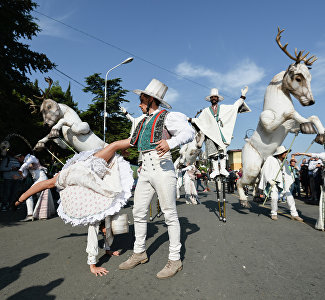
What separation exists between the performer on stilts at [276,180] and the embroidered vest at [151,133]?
400cm

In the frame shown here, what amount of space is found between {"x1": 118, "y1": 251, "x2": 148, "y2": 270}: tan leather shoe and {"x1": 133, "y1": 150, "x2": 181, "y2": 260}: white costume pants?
6 cm

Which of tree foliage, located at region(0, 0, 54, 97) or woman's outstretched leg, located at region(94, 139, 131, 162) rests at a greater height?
tree foliage, located at region(0, 0, 54, 97)

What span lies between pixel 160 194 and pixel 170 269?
89 cm

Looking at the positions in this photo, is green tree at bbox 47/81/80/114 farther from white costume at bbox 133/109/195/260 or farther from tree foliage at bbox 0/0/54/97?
white costume at bbox 133/109/195/260

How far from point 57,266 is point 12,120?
31.8 feet

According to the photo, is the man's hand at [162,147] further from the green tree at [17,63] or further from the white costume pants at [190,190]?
the green tree at [17,63]

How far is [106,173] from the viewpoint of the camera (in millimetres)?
3334

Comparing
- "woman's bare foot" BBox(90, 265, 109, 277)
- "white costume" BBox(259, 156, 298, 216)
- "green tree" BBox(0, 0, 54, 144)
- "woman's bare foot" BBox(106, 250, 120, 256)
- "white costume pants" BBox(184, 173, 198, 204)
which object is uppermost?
"green tree" BBox(0, 0, 54, 144)

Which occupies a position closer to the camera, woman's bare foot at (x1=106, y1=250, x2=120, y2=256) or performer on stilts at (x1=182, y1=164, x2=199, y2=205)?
woman's bare foot at (x1=106, y1=250, x2=120, y2=256)

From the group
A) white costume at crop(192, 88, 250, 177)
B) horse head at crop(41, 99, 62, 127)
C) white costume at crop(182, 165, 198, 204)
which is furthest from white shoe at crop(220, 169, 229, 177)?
horse head at crop(41, 99, 62, 127)

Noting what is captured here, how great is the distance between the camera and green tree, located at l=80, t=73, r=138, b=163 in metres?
30.1

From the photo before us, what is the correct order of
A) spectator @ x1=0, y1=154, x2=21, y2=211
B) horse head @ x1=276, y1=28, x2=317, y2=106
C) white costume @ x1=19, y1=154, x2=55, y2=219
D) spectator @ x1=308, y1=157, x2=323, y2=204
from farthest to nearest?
spectator @ x1=308, y1=157, x2=323, y2=204 < spectator @ x1=0, y1=154, x2=21, y2=211 < white costume @ x1=19, y1=154, x2=55, y2=219 < horse head @ x1=276, y1=28, x2=317, y2=106

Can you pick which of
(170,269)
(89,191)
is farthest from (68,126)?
(170,269)

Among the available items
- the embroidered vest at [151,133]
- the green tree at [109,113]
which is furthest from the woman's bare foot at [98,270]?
the green tree at [109,113]
